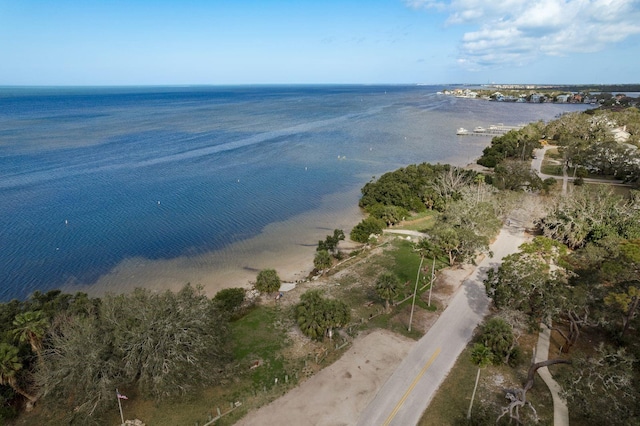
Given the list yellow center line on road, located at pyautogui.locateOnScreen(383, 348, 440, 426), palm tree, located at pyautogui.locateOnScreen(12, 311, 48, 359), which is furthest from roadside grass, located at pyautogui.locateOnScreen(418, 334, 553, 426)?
→ palm tree, located at pyautogui.locateOnScreen(12, 311, 48, 359)

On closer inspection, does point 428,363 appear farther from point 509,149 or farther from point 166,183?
point 509,149

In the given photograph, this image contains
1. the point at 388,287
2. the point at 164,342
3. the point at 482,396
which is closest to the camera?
the point at 164,342

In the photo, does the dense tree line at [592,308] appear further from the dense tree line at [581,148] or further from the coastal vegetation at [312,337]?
the dense tree line at [581,148]

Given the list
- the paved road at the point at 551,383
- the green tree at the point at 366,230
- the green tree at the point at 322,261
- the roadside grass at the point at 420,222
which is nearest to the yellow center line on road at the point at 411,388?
the paved road at the point at 551,383

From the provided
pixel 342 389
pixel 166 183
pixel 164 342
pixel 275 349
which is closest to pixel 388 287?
pixel 342 389

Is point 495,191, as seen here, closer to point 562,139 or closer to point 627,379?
point 627,379

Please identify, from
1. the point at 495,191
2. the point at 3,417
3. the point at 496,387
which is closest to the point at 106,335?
the point at 3,417
